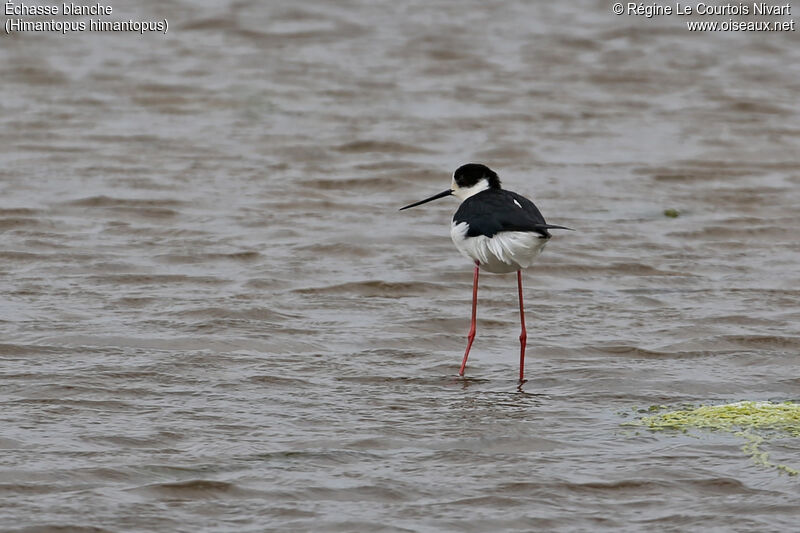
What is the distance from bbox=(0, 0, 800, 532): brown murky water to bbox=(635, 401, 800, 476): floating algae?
0.44 feet

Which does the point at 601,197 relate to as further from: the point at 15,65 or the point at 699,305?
the point at 15,65

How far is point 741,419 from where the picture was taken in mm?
6078

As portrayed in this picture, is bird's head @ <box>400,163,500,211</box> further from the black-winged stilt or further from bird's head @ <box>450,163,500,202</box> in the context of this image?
the black-winged stilt

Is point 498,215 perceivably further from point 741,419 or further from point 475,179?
point 741,419

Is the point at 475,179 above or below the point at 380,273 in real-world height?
above

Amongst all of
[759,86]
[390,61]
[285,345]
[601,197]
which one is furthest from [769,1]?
[285,345]

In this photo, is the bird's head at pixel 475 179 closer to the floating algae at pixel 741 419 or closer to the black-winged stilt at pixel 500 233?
the black-winged stilt at pixel 500 233

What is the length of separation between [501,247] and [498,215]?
0.15 metres

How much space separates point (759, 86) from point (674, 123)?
1756mm

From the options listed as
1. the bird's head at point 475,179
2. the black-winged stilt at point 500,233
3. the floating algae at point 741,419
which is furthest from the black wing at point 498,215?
the floating algae at point 741,419

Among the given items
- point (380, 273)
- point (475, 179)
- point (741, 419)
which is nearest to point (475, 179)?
point (475, 179)

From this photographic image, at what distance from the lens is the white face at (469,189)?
7.66 metres

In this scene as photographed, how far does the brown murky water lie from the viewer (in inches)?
213

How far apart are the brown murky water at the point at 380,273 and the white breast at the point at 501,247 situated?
0.52 m
